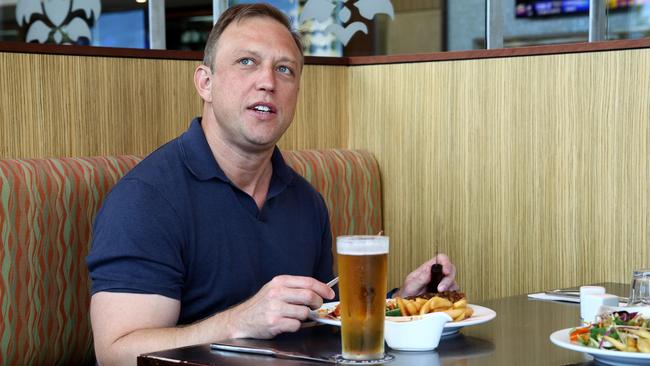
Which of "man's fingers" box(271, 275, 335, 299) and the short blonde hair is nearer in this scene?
"man's fingers" box(271, 275, 335, 299)

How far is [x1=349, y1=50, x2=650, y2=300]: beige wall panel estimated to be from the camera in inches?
96.6

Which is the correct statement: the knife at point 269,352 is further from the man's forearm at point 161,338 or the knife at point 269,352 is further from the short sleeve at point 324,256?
the short sleeve at point 324,256

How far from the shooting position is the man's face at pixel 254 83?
201cm

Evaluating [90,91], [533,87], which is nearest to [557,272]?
[533,87]

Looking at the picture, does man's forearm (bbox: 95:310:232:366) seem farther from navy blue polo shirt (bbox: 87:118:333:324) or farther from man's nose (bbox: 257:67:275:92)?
man's nose (bbox: 257:67:275:92)

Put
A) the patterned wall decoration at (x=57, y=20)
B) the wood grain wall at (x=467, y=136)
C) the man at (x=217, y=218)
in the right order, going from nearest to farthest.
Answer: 1. the man at (x=217, y=218)
2. the wood grain wall at (x=467, y=136)
3. the patterned wall decoration at (x=57, y=20)

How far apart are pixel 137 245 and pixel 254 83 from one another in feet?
1.33

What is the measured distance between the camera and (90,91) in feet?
7.86

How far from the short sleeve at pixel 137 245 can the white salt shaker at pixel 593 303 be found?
0.70 metres

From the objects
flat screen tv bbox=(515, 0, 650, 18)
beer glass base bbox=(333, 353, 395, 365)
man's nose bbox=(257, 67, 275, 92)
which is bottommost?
beer glass base bbox=(333, 353, 395, 365)

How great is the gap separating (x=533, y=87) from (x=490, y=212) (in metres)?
0.34

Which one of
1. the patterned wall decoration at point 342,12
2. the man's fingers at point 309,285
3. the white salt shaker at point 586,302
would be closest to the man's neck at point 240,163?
the man's fingers at point 309,285

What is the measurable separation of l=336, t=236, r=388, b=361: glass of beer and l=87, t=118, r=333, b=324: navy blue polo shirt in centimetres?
54

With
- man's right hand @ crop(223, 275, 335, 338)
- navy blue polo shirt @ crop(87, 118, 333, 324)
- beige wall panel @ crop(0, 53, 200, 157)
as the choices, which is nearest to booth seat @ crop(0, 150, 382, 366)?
beige wall panel @ crop(0, 53, 200, 157)
